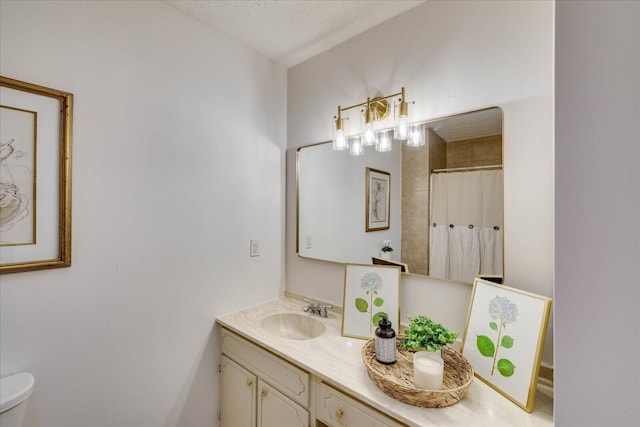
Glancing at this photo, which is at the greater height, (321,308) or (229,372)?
(321,308)

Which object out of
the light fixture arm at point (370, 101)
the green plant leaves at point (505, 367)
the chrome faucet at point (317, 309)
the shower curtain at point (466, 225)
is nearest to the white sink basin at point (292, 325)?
the chrome faucet at point (317, 309)

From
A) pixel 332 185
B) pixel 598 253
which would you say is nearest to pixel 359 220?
pixel 332 185

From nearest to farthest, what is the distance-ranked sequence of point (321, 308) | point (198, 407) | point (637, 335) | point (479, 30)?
point (637, 335) → point (479, 30) → point (198, 407) → point (321, 308)

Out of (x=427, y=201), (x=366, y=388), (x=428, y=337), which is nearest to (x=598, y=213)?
(x=428, y=337)

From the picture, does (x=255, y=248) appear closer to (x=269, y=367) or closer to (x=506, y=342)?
(x=269, y=367)

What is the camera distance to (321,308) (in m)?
1.76

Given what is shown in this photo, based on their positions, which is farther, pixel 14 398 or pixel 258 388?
pixel 258 388

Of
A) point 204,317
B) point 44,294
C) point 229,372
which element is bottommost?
point 229,372

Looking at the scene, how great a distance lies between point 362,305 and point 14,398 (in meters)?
1.36

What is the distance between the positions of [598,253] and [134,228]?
1.60 meters

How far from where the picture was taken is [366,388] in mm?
1061

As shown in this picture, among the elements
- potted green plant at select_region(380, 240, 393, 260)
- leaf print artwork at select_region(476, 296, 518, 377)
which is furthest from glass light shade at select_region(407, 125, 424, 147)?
leaf print artwork at select_region(476, 296, 518, 377)

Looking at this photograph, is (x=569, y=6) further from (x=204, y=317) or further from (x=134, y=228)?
(x=204, y=317)

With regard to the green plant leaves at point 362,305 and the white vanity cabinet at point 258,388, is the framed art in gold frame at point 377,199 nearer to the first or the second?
the green plant leaves at point 362,305
